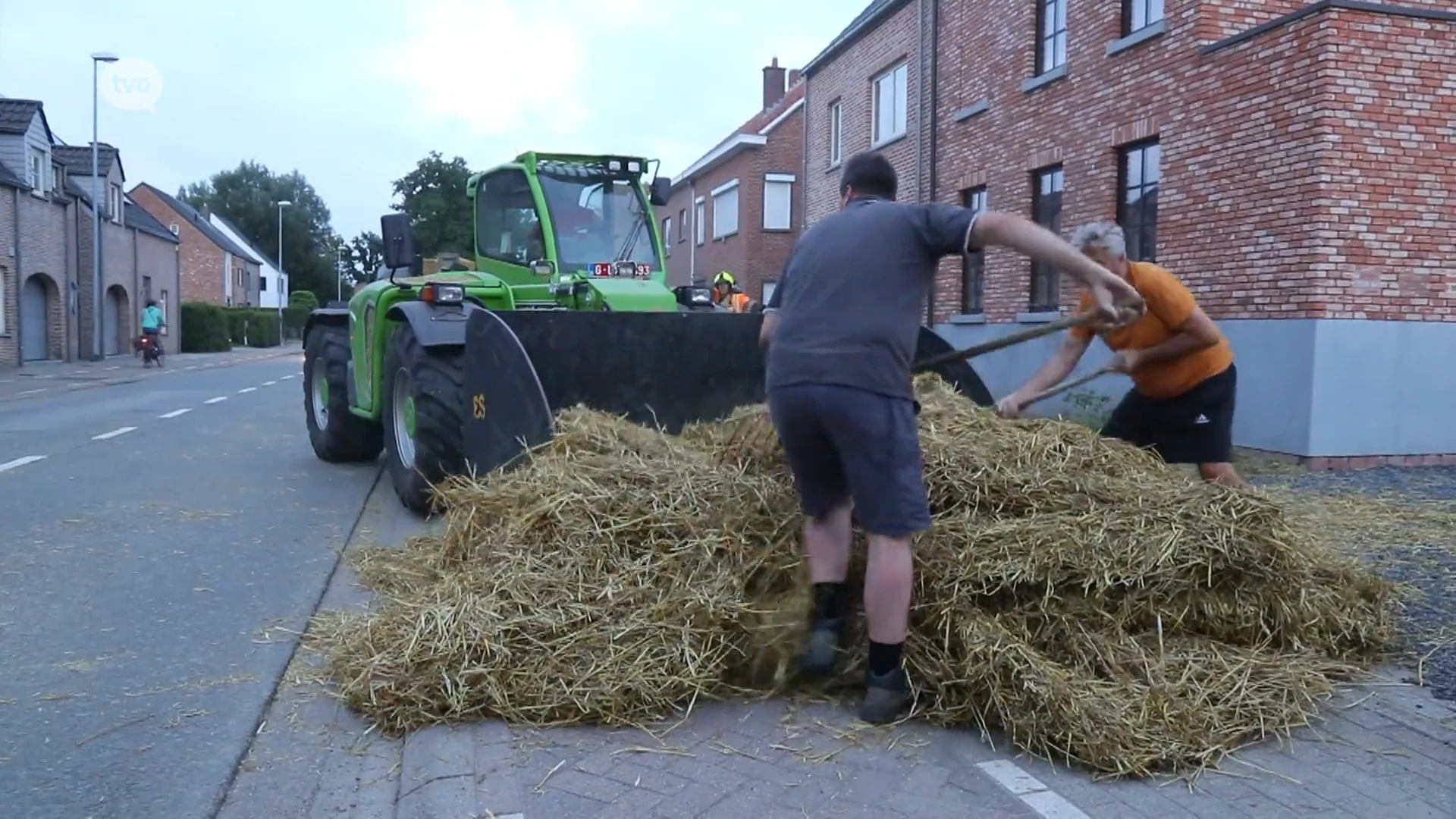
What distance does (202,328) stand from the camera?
1823 inches

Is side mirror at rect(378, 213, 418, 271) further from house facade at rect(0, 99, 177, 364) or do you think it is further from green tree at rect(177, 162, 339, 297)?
green tree at rect(177, 162, 339, 297)

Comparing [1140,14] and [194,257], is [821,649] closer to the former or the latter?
[1140,14]

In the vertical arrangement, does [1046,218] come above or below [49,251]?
below

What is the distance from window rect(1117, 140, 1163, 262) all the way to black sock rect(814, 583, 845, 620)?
9257 millimetres

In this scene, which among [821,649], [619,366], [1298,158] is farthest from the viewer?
[1298,158]

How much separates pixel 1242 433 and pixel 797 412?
8.04 m

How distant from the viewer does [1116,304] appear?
398 centimetres

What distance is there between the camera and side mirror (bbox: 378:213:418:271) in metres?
8.57

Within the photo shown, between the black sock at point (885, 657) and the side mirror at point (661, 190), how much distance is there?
221 inches

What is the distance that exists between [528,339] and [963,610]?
3338mm

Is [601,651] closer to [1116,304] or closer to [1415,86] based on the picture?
[1116,304]

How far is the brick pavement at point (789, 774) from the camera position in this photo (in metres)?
3.38

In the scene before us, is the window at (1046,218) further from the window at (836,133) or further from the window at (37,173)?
the window at (37,173)

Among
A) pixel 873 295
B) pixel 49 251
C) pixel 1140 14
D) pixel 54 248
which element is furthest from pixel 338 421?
pixel 54 248
